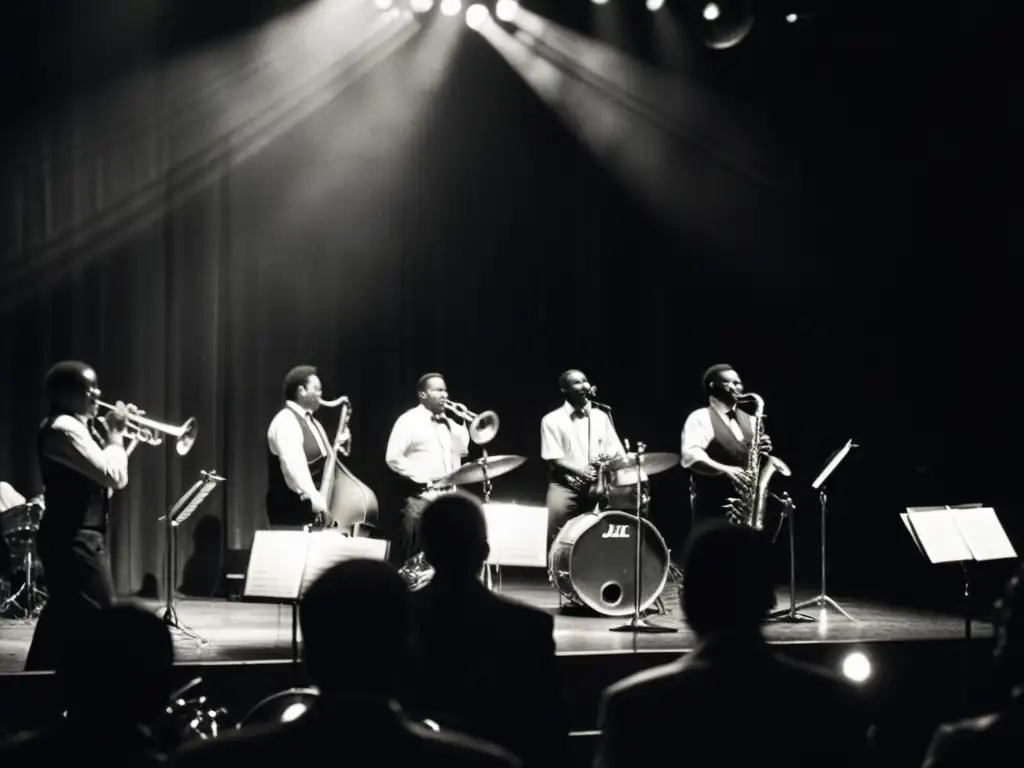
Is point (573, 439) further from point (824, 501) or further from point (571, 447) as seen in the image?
point (824, 501)

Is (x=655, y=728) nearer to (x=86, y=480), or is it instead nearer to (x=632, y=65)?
(x=86, y=480)

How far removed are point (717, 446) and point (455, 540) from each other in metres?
5.39

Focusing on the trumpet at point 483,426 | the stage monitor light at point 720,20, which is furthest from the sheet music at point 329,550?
the stage monitor light at point 720,20

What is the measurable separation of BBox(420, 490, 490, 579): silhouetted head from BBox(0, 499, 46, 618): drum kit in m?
6.14

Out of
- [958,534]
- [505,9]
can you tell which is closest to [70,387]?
[958,534]

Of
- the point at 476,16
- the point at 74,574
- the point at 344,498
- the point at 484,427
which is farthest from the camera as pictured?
the point at 476,16

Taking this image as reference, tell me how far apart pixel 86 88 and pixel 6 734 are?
836cm

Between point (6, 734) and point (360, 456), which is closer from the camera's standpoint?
point (6, 734)

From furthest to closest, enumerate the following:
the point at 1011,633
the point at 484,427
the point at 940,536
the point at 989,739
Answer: the point at 484,427
the point at 940,536
the point at 1011,633
the point at 989,739

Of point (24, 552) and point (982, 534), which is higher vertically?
point (982, 534)

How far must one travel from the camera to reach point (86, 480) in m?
5.56

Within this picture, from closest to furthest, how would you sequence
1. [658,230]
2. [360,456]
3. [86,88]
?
[86,88] → [360,456] → [658,230]

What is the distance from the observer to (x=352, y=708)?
1901 millimetres

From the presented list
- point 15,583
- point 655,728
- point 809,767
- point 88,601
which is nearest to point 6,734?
point 655,728
